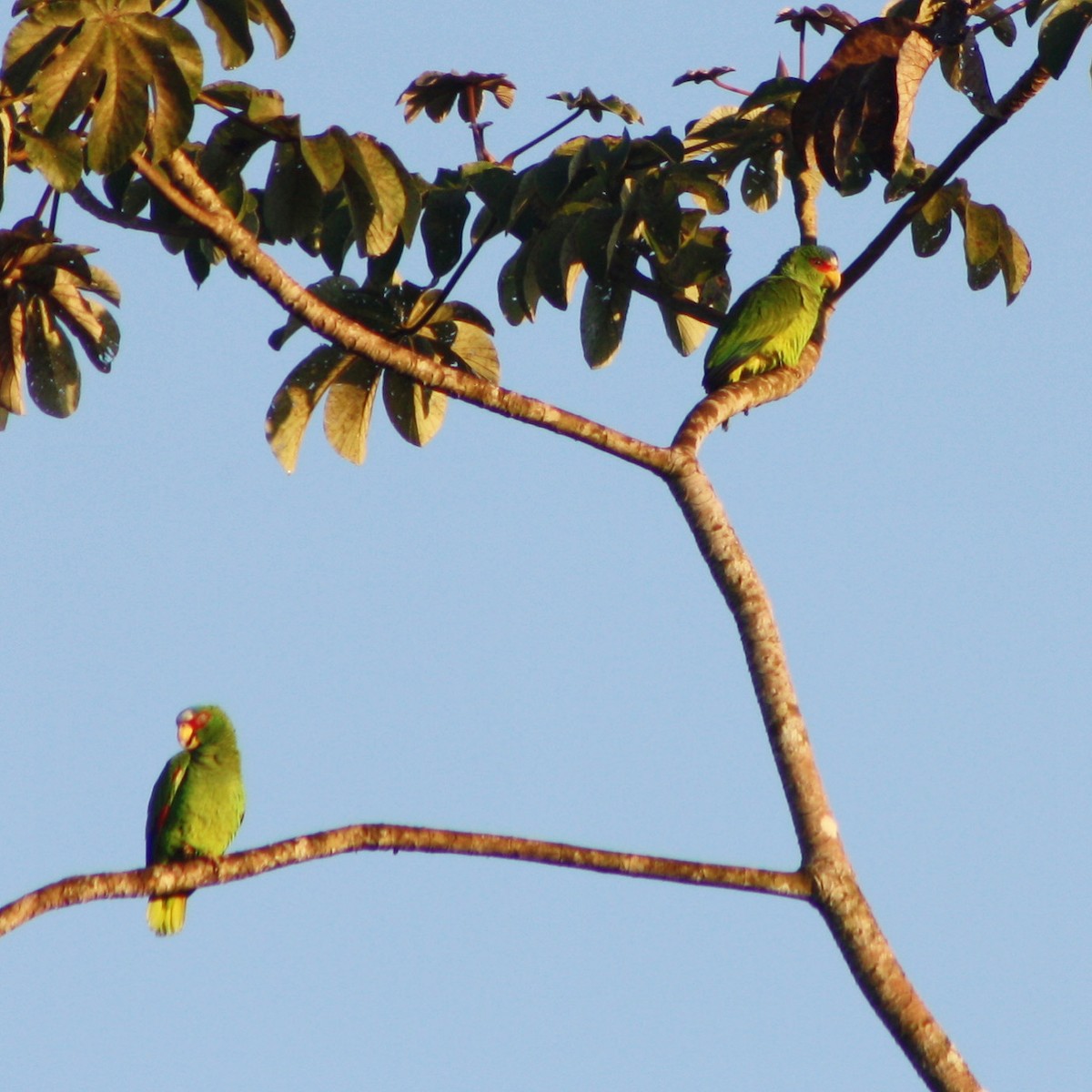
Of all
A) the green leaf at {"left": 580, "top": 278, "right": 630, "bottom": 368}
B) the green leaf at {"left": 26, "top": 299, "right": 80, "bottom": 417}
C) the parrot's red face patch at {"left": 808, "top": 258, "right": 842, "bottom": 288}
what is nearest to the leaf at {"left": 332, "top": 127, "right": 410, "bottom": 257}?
the green leaf at {"left": 580, "top": 278, "right": 630, "bottom": 368}

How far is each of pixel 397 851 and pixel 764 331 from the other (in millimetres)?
3512

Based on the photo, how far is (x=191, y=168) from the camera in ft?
11.8

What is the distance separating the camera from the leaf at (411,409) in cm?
450

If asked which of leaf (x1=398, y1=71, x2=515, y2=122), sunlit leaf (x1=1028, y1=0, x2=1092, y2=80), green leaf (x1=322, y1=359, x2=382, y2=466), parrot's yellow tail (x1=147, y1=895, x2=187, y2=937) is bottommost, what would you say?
parrot's yellow tail (x1=147, y1=895, x2=187, y2=937)

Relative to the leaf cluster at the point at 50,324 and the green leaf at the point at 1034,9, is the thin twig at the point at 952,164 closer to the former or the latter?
the green leaf at the point at 1034,9

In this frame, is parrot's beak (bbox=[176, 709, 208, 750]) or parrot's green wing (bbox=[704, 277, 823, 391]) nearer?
parrot's beak (bbox=[176, 709, 208, 750])

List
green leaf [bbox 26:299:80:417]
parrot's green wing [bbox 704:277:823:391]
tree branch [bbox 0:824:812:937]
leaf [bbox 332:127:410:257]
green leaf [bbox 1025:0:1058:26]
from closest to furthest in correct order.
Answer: tree branch [bbox 0:824:812:937] → green leaf [bbox 1025:0:1058:26] → leaf [bbox 332:127:410:257] → green leaf [bbox 26:299:80:417] → parrot's green wing [bbox 704:277:823:391]

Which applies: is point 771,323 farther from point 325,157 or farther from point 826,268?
point 325,157

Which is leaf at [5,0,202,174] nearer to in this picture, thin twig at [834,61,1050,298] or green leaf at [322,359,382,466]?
green leaf at [322,359,382,466]

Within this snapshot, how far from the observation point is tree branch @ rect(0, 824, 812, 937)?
2.80m

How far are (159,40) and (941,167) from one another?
2.03 metres

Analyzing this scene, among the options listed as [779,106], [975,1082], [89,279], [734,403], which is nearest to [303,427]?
[89,279]

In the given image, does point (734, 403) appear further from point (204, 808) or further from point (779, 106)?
point (204, 808)

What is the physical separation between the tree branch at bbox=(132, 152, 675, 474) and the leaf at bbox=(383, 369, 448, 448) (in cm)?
86
